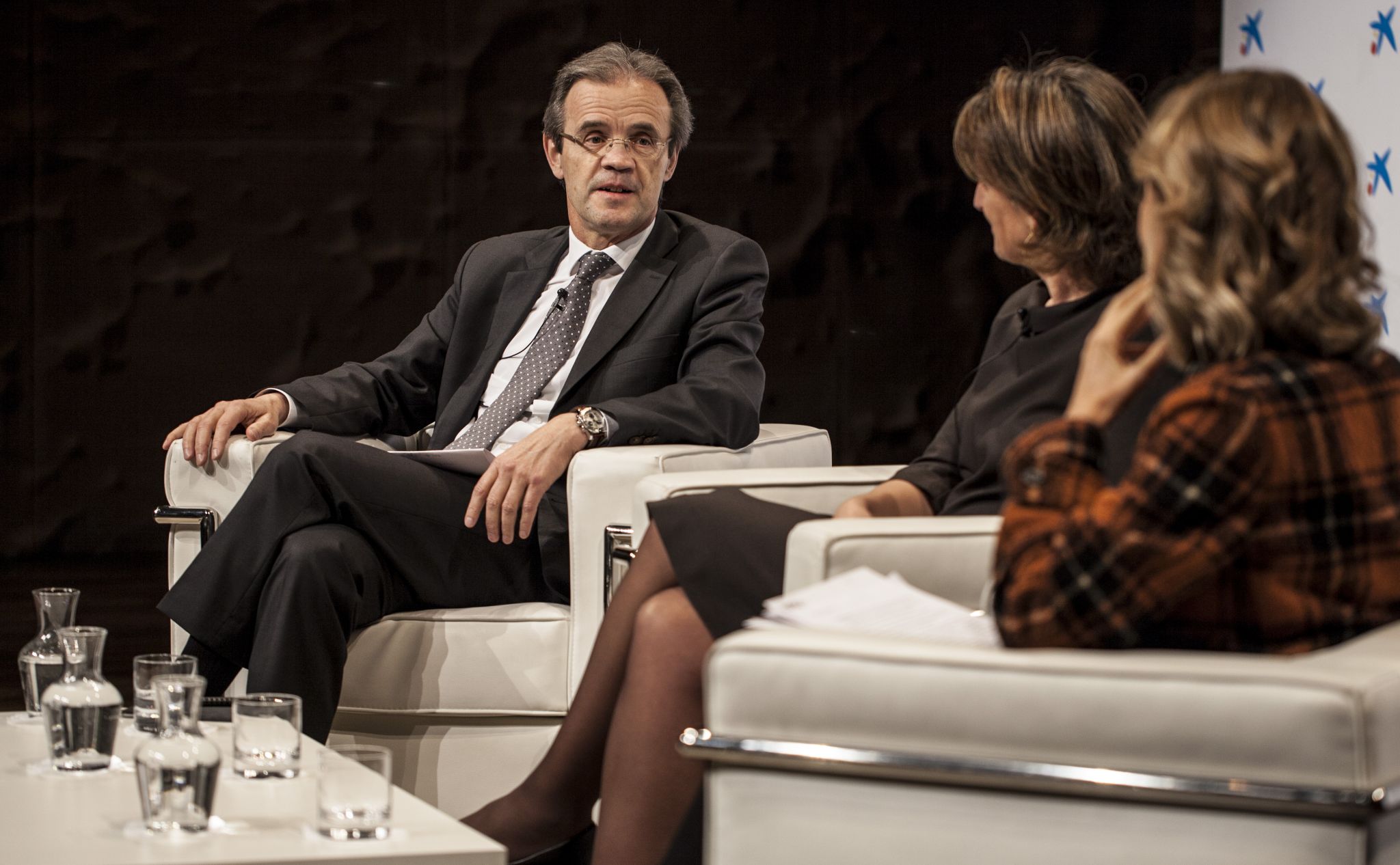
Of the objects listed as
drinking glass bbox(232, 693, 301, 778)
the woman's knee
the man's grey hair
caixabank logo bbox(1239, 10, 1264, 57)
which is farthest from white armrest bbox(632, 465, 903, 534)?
caixabank logo bbox(1239, 10, 1264, 57)

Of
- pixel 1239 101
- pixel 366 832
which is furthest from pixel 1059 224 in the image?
pixel 366 832

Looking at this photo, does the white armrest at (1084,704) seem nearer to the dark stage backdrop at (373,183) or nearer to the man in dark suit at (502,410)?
the man in dark suit at (502,410)

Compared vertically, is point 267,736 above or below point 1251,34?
below

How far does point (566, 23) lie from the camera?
17.1 feet

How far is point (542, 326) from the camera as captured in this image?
125 inches

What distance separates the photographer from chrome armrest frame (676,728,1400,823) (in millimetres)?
1263

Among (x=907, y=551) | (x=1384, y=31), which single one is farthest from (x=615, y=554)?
(x=1384, y=31)

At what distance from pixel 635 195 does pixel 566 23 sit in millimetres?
2270

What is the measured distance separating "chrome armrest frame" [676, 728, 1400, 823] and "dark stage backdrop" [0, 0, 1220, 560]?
13.4 ft

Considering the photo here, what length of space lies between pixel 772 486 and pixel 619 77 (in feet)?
4.00

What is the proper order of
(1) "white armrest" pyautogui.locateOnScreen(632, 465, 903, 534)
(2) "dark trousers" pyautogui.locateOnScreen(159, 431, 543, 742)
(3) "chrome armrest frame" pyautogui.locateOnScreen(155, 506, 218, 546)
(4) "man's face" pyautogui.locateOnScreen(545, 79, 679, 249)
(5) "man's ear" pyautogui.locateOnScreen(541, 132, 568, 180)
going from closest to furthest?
1. (1) "white armrest" pyautogui.locateOnScreen(632, 465, 903, 534)
2. (2) "dark trousers" pyautogui.locateOnScreen(159, 431, 543, 742)
3. (3) "chrome armrest frame" pyautogui.locateOnScreen(155, 506, 218, 546)
4. (4) "man's face" pyautogui.locateOnScreen(545, 79, 679, 249)
5. (5) "man's ear" pyautogui.locateOnScreen(541, 132, 568, 180)

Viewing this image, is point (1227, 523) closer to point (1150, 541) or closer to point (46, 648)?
point (1150, 541)

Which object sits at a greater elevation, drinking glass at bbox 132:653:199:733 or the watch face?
the watch face

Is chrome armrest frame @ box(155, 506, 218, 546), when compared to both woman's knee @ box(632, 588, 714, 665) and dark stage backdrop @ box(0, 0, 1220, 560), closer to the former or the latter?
woman's knee @ box(632, 588, 714, 665)
